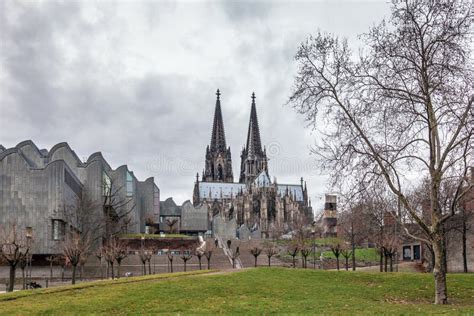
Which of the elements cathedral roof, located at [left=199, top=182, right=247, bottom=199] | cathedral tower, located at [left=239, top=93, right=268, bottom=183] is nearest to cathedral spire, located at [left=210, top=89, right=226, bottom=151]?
cathedral tower, located at [left=239, top=93, right=268, bottom=183]

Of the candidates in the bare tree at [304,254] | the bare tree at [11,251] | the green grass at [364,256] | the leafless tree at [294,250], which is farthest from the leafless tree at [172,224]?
the bare tree at [11,251]

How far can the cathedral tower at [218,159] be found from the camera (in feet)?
583

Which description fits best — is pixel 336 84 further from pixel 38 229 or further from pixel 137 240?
pixel 137 240

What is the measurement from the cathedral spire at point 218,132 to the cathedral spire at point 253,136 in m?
8.55

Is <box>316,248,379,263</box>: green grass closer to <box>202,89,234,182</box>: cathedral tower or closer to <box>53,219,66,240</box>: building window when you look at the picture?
<box>53,219,66,240</box>: building window

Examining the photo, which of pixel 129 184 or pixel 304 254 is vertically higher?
pixel 129 184

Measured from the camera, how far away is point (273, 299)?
21188 mm

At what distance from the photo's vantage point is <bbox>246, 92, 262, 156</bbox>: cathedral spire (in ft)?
578

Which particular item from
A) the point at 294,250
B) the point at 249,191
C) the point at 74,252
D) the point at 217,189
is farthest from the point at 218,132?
the point at 74,252

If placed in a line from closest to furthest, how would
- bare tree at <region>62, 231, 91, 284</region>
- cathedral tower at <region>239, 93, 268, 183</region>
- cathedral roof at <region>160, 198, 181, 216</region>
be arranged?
bare tree at <region>62, 231, 91, 284</region> → cathedral roof at <region>160, 198, 181, 216</region> → cathedral tower at <region>239, 93, 268, 183</region>

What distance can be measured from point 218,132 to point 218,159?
29.4 ft

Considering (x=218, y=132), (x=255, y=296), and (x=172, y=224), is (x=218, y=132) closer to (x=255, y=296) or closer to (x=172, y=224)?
(x=172, y=224)

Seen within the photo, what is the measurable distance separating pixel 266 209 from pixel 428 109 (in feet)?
386

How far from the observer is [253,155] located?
175m
